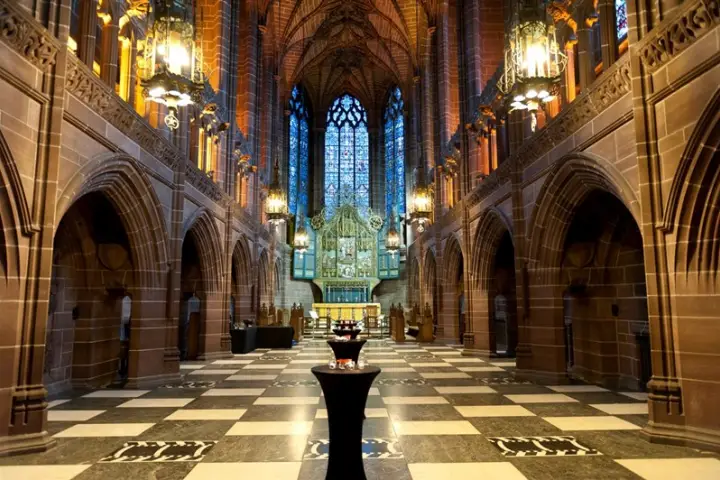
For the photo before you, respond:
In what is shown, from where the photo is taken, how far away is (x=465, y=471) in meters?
4.45

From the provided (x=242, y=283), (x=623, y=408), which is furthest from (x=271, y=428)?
(x=242, y=283)

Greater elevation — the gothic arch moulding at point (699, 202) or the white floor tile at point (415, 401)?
the gothic arch moulding at point (699, 202)

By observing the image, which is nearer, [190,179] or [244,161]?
[190,179]

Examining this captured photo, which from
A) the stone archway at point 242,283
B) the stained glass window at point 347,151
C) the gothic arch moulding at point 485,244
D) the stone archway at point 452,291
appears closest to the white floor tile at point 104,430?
the gothic arch moulding at point 485,244

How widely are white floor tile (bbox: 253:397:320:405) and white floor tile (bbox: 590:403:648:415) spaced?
411cm

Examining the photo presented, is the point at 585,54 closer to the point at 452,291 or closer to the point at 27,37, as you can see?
the point at 27,37

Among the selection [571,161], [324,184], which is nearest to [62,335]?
[571,161]

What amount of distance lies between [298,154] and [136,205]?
79.8 ft

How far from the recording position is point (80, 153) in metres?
7.03

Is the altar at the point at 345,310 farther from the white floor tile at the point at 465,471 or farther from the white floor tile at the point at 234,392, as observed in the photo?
the white floor tile at the point at 465,471

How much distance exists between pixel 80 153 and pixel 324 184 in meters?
27.3

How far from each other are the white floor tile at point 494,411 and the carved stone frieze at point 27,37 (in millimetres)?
6734

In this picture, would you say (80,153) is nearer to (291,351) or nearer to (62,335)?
(62,335)

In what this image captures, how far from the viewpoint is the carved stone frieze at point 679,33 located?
4992 mm
